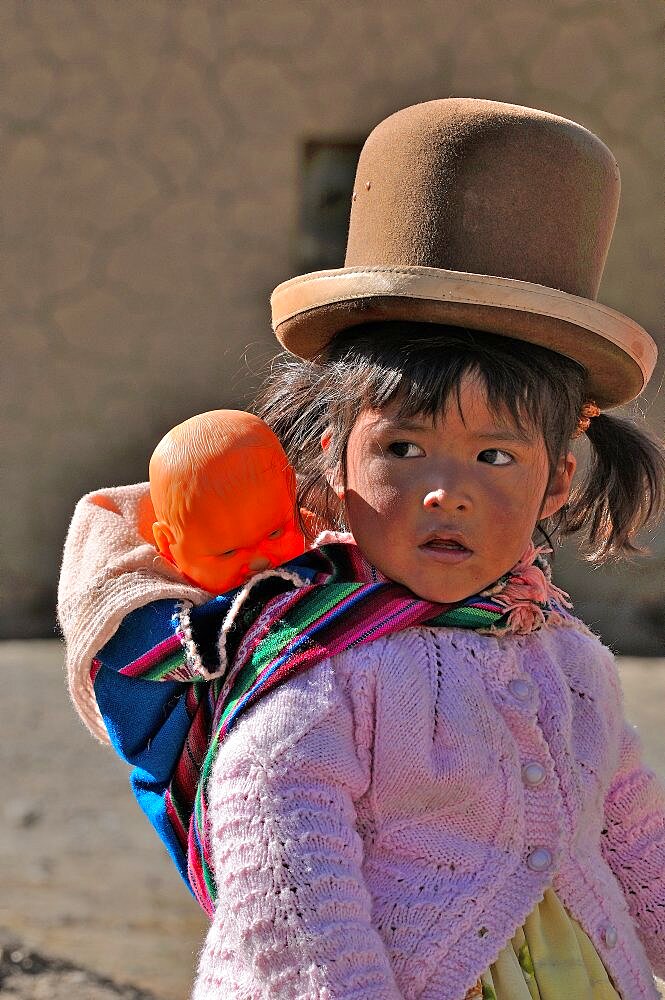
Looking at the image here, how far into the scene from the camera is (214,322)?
4.57m

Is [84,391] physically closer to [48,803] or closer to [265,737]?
[48,803]

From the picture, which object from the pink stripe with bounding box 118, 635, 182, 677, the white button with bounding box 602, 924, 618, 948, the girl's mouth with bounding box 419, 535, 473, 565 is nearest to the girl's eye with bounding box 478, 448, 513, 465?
the girl's mouth with bounding box 419, 535, 473, 565

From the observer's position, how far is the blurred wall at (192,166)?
4.40 meters

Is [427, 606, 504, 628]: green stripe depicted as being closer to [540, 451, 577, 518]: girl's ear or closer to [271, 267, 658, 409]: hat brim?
[540, 451, 577, 518]: girl's ear

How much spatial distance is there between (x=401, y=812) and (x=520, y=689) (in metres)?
0.23

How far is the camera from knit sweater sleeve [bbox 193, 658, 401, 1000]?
53.6 inches

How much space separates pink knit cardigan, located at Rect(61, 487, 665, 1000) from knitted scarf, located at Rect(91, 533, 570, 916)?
2 centimetres

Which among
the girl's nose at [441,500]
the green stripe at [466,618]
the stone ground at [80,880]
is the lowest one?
the stone ground at [80,880]

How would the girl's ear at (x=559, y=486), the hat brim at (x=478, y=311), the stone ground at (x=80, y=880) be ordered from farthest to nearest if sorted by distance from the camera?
1. the stone ground at (x=80, y=880)
2. the girl's ear at (x=559, y=486)
3. the hat brim at (x=478, y=311)

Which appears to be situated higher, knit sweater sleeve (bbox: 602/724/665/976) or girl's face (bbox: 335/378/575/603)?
girl's face (bbox: 335/378/575/603)

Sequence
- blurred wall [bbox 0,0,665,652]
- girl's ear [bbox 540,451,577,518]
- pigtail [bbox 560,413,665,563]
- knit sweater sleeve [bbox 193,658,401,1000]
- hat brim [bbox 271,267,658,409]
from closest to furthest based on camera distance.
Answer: knit sweater sleeve [bbox 193,658,401,1000] → hat brim [bbox 271,267,658,409] → girl's ear [bbox 540,451,577,518] → pigtail [bbox 560,413,665,563] → blurred wall [bbox 0,0,665,652]

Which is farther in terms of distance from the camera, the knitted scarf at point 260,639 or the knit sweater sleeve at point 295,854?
the knitted scarf at point 260,639

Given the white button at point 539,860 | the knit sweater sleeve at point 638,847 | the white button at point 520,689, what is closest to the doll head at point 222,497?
the white button at point 520,689

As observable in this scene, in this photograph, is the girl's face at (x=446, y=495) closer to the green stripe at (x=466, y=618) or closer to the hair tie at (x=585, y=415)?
the green stripe at (x=466, y=618)
